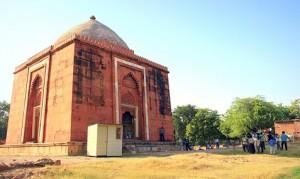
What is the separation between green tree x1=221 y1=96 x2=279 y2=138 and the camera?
36366 millimetres

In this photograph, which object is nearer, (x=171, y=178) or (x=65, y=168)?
(x=171, y=178)

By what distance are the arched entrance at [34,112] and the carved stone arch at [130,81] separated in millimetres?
5666

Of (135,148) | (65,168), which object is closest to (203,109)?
(135,148)

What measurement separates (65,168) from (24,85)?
1454 centimetres

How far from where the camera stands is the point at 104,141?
12.7 m

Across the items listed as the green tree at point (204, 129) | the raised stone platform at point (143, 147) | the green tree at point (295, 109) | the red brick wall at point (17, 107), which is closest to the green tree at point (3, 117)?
the red brick wall at point (17, 107)

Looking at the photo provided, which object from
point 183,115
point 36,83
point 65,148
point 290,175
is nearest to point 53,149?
point 65,148

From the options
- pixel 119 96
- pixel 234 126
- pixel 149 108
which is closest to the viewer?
pixel 119 96

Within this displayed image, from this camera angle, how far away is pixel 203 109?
140 ft

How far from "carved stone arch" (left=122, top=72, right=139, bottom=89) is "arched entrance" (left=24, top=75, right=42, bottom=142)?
567cm

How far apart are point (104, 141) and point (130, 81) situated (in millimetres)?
7615

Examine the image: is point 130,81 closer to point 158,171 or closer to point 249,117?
point 158,171

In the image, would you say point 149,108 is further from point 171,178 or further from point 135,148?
point 171,178

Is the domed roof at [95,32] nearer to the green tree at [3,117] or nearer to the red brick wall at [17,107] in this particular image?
the red brick wall at [17,107]
